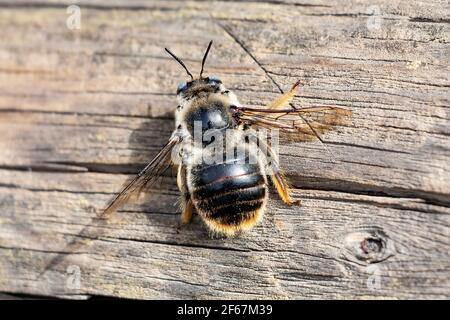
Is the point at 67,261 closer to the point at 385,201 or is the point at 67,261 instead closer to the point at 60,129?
the point at 60,129

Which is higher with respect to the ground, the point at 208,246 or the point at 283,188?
the point at 283,188

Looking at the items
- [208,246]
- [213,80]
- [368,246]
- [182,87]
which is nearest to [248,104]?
[213,80]

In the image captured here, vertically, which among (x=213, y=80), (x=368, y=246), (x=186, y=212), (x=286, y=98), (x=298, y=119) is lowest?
(x=368, y=246)

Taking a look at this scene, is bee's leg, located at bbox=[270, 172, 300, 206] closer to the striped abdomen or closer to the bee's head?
the striped abdomen

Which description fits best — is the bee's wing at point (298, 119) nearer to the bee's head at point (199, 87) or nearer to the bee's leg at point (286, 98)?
the bee's leg at point (286, 98)

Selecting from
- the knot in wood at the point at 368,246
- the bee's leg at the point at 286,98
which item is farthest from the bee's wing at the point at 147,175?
the knot in wood at the point at 368,246

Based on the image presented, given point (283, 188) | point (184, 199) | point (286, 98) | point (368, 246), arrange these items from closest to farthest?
point (368, 246), point (283, 188), point (184, 199), point (286, 98)

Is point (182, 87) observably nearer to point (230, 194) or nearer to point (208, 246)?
point (230, 194)

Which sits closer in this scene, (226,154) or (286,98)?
(226,154)
